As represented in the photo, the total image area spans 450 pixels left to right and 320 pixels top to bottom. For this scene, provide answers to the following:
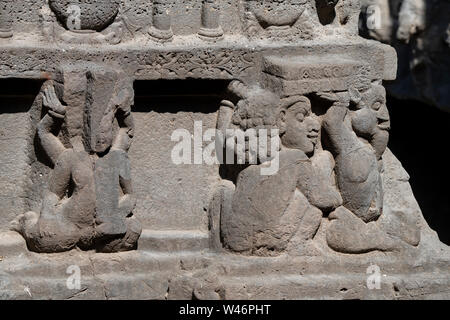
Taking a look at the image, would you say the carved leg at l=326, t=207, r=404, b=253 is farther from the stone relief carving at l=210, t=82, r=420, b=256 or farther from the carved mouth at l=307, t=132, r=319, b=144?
the carved mouth at l=307, t=132, r=319, b=144

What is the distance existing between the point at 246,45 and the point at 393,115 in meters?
5.64

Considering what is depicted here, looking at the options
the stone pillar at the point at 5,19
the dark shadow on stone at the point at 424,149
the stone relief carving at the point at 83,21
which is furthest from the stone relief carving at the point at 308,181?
the dark shadow on stone at the point at 424,149

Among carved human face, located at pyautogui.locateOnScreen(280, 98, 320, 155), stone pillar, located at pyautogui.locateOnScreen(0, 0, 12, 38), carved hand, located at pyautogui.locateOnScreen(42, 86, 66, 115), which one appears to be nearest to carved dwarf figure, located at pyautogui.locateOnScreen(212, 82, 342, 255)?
carved human face, located at pyautogui.locateOnScreen(280, 98, 320, 155)

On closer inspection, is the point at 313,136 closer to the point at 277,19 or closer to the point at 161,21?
the point at 277,19

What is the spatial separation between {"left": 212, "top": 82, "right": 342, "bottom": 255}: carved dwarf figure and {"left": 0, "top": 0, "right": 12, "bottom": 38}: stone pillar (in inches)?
43.4

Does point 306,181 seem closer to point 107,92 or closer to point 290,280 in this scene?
point 290,280

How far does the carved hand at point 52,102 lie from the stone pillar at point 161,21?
56 centimetres

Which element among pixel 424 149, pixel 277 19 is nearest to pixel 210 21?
pixel 277 19

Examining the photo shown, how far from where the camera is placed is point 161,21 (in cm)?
622

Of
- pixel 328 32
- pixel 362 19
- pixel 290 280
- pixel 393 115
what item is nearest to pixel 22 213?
pixel 290 280

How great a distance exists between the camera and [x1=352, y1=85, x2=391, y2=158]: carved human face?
633 centimetres

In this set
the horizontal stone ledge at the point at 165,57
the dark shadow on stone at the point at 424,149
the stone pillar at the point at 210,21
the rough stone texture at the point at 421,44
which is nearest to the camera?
the horizontal stone ledge at the point at 165,57

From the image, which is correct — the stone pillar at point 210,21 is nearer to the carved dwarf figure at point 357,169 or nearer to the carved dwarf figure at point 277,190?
the carved dwarf figure at point 277,190

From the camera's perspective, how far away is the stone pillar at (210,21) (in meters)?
6.24
